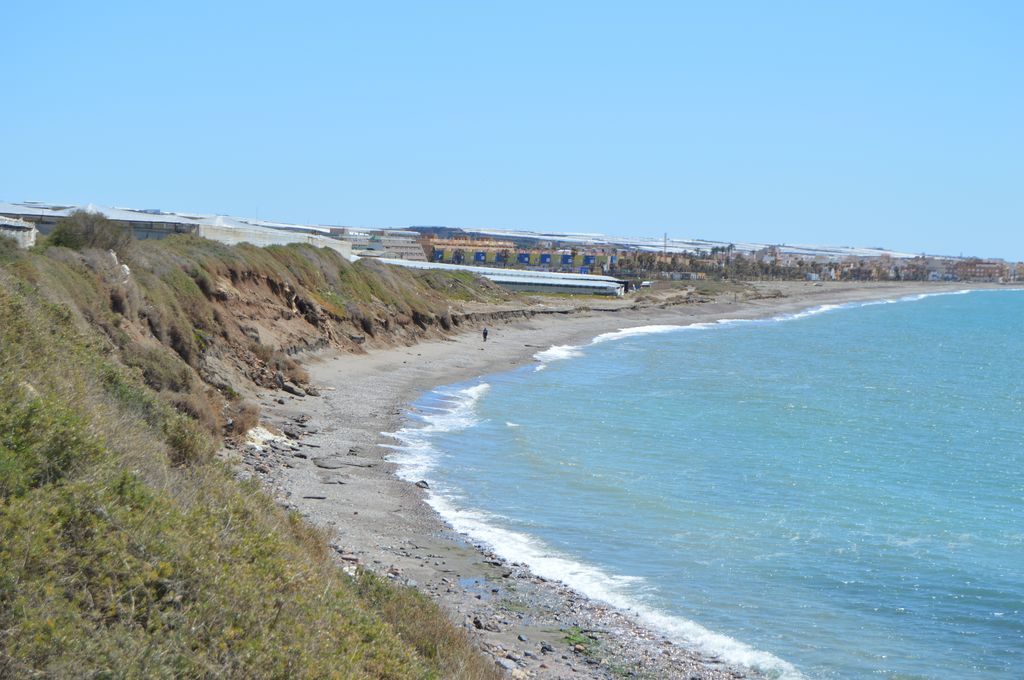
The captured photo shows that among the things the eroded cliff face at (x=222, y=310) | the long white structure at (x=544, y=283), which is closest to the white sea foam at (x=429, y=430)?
the eroded cliff face at (x=222, y=310)

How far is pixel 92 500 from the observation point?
7.48 metres

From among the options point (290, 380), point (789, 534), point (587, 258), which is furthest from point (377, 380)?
point (587, 258)

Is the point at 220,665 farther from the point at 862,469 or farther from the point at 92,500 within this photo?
the point at 862,469

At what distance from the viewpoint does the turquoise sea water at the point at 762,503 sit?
15.0 metres

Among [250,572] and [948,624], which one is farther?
[948,624]

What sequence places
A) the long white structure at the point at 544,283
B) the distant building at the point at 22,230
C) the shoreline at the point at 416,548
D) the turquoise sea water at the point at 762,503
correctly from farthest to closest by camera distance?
the long white structure at the point at 544,283 → the distant building at the point at 22,230 → the turquoise sea water at the point at 762,503 → the shoreline at the point at 416,548

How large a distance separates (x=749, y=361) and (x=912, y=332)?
41.3 metres

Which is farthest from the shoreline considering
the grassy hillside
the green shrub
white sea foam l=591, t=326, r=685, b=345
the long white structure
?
the long white structure

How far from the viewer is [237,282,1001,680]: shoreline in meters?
13.0

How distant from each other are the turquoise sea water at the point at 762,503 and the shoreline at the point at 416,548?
66 centimetres

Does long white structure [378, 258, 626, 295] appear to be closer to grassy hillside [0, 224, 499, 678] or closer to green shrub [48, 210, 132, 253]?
green shrub [48, 210, 132, 253]

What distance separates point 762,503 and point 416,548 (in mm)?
8993

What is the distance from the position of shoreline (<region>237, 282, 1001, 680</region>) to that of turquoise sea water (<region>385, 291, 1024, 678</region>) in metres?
0.66

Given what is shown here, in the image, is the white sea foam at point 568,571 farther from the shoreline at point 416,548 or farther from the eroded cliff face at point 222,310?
the eroded cliff face at point 222,310
